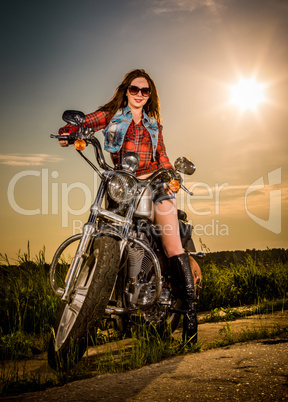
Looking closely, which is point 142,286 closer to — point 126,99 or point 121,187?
point 121,187

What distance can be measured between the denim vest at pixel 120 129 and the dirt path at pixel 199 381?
185 cm

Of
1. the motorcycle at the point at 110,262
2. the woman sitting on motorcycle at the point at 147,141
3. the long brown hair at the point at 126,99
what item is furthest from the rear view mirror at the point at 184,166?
the long brown hair at the point at 126,99

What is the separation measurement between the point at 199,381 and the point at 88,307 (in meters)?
0.83

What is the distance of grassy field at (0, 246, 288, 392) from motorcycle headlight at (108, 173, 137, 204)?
1029 millimetres

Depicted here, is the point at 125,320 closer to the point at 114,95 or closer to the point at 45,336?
the point at 45,336

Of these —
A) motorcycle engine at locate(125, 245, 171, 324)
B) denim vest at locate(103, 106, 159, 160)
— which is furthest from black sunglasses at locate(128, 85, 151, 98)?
motorcycle engine at locate(125, 245, 171, 324)

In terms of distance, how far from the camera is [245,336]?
338 cm

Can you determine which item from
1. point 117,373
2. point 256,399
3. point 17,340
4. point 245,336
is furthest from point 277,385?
point 17,340

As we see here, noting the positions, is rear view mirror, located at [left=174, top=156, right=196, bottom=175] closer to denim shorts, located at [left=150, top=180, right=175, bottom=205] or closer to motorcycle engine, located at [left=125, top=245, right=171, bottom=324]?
denim shorts, located at [left=150, top=180, right=175, bottom=205]

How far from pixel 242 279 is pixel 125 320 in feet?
10.8

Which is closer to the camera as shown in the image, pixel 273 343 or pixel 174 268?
pixel 273 343

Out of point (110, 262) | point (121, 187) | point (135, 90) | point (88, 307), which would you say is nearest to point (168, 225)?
point (121, 187)

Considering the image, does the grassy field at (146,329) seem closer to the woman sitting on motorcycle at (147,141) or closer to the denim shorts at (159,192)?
the woman sitting on motorcycle at (147,141)

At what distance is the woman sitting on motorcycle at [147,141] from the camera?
11.4 feet
